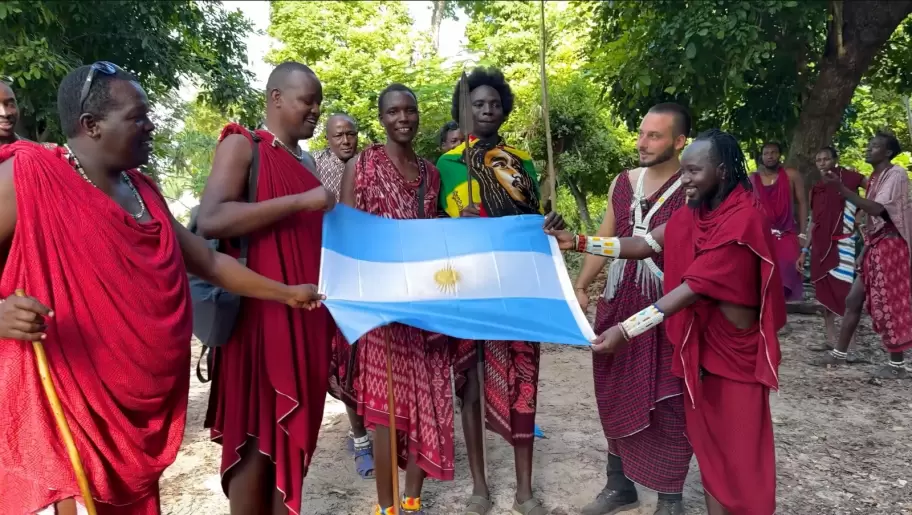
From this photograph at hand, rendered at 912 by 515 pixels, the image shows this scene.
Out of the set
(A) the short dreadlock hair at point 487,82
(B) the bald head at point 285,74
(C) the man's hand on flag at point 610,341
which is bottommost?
(C) the man's hand on flag at point 610,341

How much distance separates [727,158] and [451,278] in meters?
1.28

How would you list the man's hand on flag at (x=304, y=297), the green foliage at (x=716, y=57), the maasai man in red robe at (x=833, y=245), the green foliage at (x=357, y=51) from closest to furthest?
1. the man's hand on flag at (x=304, y=297)
2. the green foliage at (x=716, y=57)
3. the maasai man in red robe at (x=833, y=245)
4. the green foliage at (x=357, y=51)

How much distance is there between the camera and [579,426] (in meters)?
4.84

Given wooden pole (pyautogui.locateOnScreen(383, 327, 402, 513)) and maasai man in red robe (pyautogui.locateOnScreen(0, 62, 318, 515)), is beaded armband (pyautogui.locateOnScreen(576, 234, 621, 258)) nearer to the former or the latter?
wooden pole (pyautogui.locateOnScreen(383, 327, 402, 513))

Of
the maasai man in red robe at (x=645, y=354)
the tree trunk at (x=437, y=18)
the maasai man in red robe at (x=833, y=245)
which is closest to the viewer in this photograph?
the maasai man in red robe at (x=645, y=354)

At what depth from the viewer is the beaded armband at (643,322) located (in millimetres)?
2680

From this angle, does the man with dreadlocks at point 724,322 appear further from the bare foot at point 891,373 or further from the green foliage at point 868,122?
the green foliage at point 868,122

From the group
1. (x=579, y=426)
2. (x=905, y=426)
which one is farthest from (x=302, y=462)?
(x=905, y=426)

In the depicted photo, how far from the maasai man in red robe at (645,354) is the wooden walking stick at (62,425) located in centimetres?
233

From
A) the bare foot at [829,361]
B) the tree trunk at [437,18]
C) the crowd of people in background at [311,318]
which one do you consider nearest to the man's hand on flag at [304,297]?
the crowd of people in background at [311,318]

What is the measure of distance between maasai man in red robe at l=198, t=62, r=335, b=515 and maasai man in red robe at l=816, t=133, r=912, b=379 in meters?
5.42

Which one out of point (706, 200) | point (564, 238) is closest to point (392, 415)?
point (564, 238)

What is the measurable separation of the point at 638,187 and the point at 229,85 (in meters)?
6.63

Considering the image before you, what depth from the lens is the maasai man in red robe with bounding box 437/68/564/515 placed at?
11.3 ft
